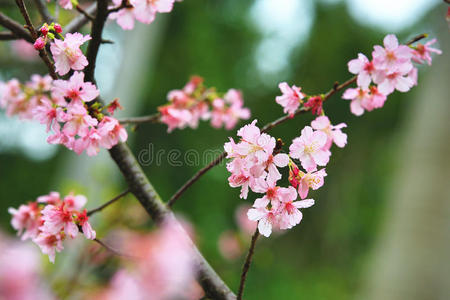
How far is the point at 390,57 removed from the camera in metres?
0.64

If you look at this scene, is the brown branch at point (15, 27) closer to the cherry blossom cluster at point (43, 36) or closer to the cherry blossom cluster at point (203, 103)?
the cherry blossom cluster at point (43, 36)

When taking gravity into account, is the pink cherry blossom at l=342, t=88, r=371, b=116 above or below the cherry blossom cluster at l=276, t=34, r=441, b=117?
below

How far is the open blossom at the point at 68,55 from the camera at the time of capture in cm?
57

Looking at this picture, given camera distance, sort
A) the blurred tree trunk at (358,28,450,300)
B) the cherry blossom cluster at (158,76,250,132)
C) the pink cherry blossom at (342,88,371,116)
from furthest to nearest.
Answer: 1. the blurred tree trunk at (358,28,450,300)
2. the cherry blossom cluster at (158,76,250,132)
3. the pink cherry blossom at (342,88,371,116)

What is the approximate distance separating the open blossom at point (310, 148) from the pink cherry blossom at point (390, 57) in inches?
7.3

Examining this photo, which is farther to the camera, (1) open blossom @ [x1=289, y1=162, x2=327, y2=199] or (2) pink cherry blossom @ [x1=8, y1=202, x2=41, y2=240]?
(2) pink cherry blossom @ [x1=8, y1=202, x2=41, y2=240]

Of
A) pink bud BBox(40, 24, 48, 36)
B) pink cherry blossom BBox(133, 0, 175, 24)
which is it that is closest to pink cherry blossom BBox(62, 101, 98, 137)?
pink bud BBox(40, 24, 48, 36)

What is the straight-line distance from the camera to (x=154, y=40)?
4629 millimetres

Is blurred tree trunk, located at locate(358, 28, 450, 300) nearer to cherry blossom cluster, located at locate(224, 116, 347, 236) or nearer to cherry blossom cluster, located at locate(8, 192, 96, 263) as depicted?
cherry blossom cluster, located at locate(224, 116, 347, 236)

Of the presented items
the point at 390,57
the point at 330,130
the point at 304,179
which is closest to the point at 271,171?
the point at 304,179

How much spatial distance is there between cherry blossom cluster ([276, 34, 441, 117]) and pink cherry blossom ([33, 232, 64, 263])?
17.4 inches

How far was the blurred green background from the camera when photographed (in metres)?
3.01

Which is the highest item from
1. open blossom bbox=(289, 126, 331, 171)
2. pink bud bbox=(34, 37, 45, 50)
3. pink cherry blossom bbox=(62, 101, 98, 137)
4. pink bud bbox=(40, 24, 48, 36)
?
pink bud bbox=(40, 24, 48, 36)

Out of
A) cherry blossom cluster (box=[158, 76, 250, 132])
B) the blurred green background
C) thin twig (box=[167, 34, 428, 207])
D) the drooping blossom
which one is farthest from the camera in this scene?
the blurred green background
